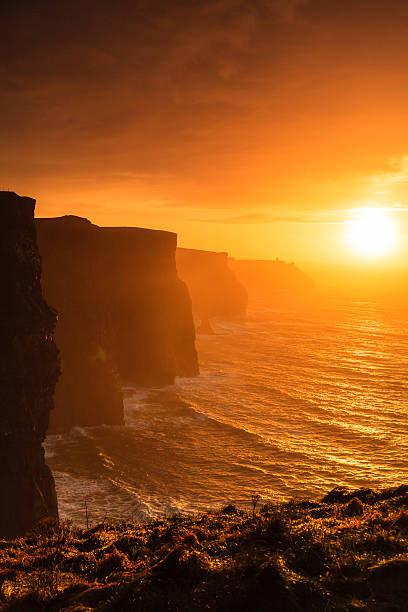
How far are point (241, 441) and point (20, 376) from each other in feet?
89.2

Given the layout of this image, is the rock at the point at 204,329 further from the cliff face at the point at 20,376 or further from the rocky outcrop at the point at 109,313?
the cliff face at the point at 20,376

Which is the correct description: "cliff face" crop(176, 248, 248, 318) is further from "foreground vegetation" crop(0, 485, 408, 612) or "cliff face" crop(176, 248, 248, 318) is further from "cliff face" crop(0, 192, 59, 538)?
"foreground vegetation" crop(0, 485, 408, 612)

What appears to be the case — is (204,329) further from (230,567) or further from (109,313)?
(230,567)

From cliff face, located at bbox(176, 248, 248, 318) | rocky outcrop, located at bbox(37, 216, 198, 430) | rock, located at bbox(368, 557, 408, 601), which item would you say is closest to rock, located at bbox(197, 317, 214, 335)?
cliff face, located at bbox(176, 248, 248, 318)

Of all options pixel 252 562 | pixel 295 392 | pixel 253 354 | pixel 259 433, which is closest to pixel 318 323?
pixel 253 354

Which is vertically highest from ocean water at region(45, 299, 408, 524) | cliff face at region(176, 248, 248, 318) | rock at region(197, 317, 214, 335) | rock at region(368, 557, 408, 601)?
cliff face at region(176, 248, 248, 318)

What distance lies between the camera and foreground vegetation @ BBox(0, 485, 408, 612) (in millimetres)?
10383

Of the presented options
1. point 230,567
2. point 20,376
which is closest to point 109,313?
point 20,376

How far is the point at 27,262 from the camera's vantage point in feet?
98.8

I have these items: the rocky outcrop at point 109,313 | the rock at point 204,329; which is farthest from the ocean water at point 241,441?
the rock at point 204,329

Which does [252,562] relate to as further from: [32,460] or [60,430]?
[60,430]

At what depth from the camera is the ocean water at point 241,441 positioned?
3638 cm

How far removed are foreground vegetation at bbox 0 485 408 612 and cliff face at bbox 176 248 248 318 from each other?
14639 centimetres

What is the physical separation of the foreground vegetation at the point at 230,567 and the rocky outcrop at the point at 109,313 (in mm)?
35690
